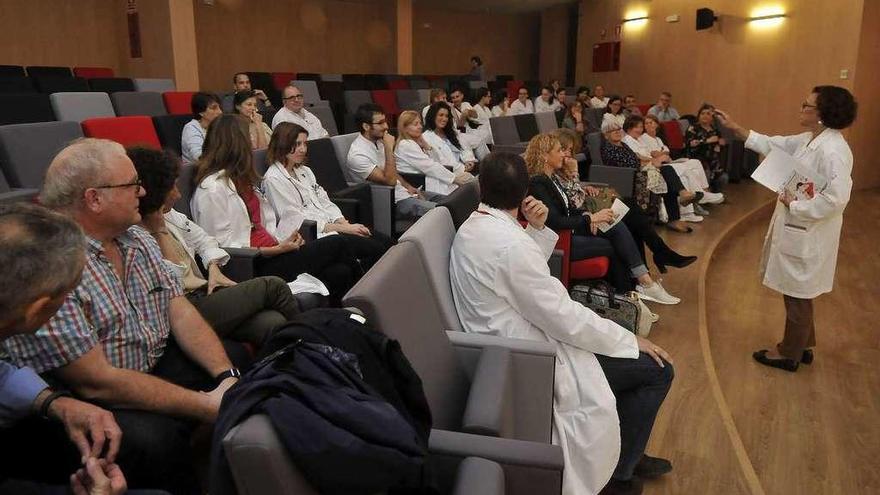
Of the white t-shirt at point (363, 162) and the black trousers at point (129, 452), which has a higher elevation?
the white t-shirt at point (363, 162)

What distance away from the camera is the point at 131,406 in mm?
1561

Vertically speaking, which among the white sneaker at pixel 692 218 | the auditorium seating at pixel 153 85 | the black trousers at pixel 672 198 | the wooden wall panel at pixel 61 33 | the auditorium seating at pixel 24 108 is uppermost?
the wooden wall panel at pixel 61 33

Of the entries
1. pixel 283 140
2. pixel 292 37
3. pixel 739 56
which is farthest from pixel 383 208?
pixel 292 37

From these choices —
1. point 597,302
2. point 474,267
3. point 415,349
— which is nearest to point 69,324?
point 415,349

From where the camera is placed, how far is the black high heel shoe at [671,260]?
4.12m

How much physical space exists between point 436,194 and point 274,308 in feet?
8.75

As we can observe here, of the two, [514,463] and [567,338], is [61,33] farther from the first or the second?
[514,463]

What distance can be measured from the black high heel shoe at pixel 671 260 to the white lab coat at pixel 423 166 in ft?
4.88

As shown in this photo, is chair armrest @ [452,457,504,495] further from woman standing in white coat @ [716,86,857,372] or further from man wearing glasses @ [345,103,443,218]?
man wearing glasses @ [345,103,443,218]

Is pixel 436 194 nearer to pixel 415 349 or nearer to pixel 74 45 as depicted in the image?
pixel 415 349

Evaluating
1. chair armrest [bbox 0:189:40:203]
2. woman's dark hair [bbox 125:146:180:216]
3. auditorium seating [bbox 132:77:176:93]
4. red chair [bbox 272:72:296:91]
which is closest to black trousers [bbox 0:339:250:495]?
woman's dark hair [bbox 125:146:180:216]

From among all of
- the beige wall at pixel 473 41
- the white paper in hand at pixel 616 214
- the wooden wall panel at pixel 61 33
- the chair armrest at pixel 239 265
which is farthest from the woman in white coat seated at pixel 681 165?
the beige wall at pixel 473 41

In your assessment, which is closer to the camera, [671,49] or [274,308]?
[274,308]

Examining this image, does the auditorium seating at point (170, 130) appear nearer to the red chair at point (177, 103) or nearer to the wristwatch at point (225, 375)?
the red chair at point (177, 103)
